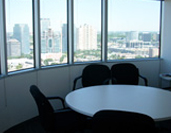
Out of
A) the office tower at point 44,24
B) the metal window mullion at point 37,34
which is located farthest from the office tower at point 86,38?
the metal window mullion at point 37,34

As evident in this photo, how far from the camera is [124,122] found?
1522 millimetres

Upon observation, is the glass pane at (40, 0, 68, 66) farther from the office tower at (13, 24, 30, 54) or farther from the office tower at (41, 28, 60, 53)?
the office tower at (13, 24, 30, 54)

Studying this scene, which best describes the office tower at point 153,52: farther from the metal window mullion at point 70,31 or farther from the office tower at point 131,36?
the metal window mullion at point 70,31

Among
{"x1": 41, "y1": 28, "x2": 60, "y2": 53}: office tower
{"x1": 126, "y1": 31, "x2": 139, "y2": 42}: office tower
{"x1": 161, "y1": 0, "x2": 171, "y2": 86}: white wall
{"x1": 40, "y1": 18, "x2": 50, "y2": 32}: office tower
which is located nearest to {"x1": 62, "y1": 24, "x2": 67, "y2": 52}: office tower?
{"x1": 41, "y1": 28, "x2": 60, "y2": 53}: office tower

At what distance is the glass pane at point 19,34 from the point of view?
349cm

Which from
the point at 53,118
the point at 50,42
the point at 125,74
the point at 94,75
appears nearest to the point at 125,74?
the point at 125,74

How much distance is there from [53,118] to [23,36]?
1.87 meters

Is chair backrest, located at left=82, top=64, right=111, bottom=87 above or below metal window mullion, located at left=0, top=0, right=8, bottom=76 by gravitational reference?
below

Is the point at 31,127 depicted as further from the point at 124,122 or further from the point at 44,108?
the point at 124,122

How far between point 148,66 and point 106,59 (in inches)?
45.2

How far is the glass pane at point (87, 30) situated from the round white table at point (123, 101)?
1.63 metres

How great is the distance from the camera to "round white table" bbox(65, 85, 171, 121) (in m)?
2.23


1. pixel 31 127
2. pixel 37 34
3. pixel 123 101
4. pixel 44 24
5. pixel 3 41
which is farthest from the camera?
pixel 44 24

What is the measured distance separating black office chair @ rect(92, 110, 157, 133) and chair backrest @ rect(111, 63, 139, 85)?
8.44 ft
